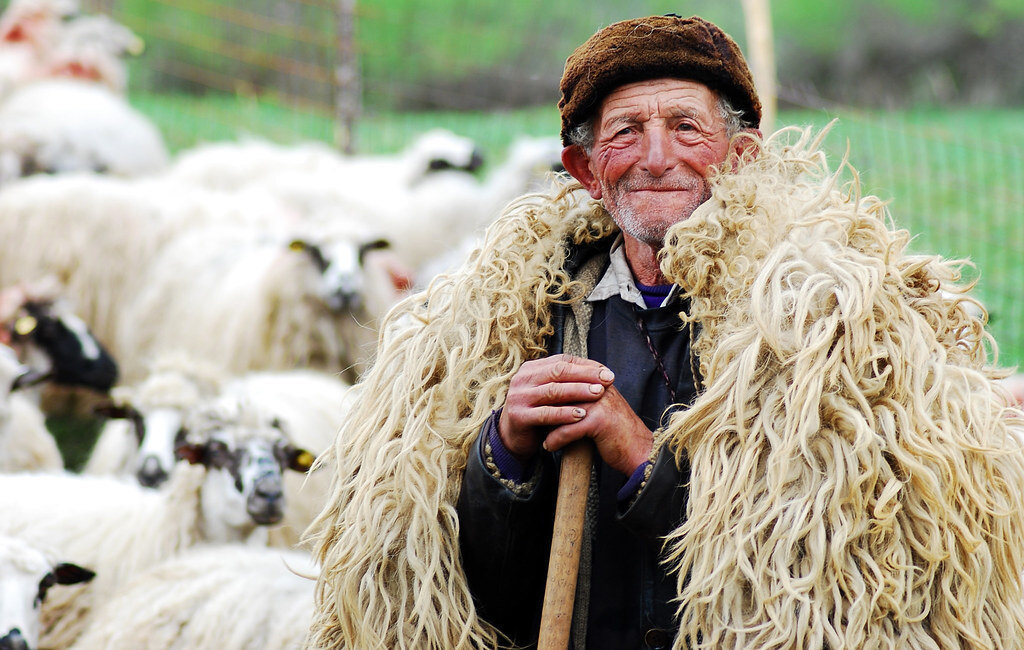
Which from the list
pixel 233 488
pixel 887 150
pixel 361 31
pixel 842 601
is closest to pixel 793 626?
pixel 842 601

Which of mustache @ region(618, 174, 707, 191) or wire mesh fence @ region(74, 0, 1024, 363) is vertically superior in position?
wire mesh fence @ region(74, 0, 1024, 363)

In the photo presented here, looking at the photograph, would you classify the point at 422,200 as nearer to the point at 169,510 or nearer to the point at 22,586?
the point at 169,510

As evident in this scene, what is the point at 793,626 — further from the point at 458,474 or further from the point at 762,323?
the point at 458,474

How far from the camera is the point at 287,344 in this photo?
6.08 meters

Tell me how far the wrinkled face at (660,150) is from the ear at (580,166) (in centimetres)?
16

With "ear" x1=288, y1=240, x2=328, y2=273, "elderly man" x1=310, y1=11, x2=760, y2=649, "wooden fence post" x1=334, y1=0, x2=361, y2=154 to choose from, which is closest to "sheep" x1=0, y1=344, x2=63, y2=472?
"ear" x1=288, y1=240, x2=328, y2=273

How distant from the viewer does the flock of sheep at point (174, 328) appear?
A: 339 centimetres

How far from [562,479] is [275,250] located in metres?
4.75

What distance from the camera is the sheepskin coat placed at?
1.85 m

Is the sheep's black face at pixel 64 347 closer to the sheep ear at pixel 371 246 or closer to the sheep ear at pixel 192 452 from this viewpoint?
the sheep ear at pixel 371 246

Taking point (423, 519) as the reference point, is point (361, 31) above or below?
above

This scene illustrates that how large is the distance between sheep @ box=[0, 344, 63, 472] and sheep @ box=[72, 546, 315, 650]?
59.7 inches

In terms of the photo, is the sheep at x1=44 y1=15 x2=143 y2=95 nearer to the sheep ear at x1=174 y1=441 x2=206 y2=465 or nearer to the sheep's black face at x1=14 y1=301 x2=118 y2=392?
the sheep's black face at x1=14 y1=301 x2=118 y2=392

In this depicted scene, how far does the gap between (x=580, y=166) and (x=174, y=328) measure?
452 centimetres
